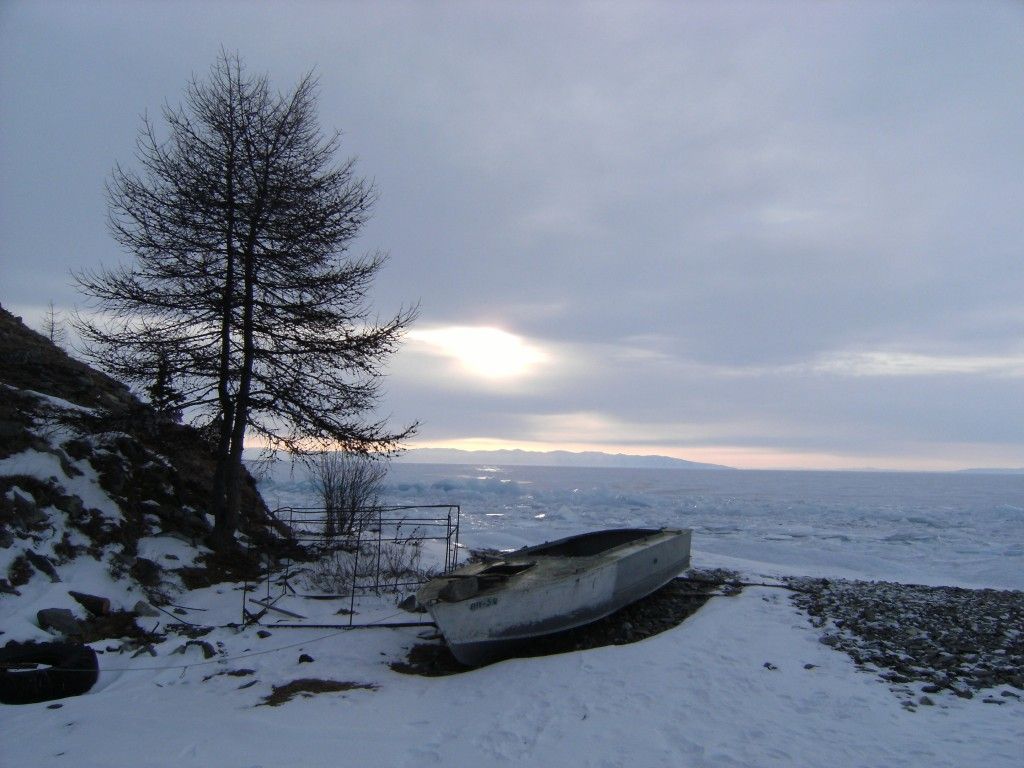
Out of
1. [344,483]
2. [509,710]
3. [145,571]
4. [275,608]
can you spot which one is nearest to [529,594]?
[509,710]

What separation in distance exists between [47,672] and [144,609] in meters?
2.55

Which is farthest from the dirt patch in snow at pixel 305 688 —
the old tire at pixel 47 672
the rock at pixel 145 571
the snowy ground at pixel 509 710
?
the rock at pixel 145 571

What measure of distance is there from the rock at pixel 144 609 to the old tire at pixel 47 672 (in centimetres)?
175

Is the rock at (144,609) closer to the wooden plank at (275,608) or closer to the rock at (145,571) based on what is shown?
the rock at (145,571)

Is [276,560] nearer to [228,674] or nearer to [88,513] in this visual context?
[88,513]

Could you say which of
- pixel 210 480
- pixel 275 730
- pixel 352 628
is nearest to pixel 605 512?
pixel 210 480

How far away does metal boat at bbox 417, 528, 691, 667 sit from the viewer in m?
9.12

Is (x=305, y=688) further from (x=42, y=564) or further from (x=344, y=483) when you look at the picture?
(x=344, y=483)

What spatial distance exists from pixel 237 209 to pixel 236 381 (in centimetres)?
332

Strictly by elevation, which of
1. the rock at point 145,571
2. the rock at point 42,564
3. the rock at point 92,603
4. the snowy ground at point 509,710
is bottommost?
the snowy ground at point 509,710

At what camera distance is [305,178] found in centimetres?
1343

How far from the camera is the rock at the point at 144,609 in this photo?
982 centimetres

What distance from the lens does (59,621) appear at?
8742mm

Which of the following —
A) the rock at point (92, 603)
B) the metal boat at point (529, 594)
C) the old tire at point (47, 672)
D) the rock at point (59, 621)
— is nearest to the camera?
the old tire at point (47, 672)
